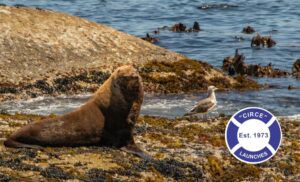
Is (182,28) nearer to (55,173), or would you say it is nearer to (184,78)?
(184,78)

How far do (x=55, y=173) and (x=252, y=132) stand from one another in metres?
2.94

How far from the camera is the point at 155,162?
11.2 meters

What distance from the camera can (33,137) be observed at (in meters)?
11.6

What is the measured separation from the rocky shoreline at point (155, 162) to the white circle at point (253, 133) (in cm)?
159

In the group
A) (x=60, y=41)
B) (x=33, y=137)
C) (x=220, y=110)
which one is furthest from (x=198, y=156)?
(x=60, y=41)

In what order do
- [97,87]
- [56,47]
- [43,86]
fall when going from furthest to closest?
[56,47]
[97,87]
[43,86]

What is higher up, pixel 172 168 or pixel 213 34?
pixel 172 168

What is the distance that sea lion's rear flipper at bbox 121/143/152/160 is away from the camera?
1138cm

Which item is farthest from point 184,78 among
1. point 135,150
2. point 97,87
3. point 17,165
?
point 17,165

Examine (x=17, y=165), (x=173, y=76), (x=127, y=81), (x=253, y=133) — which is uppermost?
(x=127, y=81)

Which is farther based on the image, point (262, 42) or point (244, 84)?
point (262, 42)

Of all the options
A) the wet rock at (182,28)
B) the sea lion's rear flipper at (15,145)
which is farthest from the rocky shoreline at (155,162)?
the wet rock at (182,28)

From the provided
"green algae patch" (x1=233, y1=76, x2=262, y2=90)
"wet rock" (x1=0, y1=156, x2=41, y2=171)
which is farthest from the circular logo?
"green algae patch" (x1=233, y1=76, x2=262, y2=90)

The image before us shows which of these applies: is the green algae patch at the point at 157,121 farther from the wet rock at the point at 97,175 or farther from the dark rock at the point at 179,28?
the dark rock at the point at 179,28
